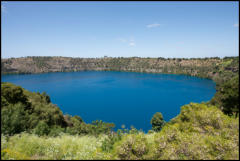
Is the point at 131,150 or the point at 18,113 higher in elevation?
the point at 131,150

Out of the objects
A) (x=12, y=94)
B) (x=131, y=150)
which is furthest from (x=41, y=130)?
(x=12, y=94)

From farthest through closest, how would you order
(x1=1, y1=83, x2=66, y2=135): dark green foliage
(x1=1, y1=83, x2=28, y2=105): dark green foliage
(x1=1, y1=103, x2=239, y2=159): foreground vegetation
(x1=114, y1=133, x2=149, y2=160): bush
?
(x1=1, y1=83, x2=28, y2=105): dark green foliage, (x1=1, y1=83, x2=66, y2=135): dark green foliage, (x1=114, y1=133, x2=149, y2=160): bush, (x1=1, y1=103, x2=239, y2=159): foreground vegetation

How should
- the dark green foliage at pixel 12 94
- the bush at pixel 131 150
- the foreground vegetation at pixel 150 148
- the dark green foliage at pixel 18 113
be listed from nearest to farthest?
the foreground vegetation at pixel 150 148
the bush at pixel 131 150
the dark green foliage at pixel 18 113
the dark green foliage at pixel 12 94

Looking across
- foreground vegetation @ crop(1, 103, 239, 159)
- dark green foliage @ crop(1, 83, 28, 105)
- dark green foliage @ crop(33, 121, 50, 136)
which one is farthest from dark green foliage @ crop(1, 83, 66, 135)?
foreground vegetation @ crop(1, 103, 239, 159)

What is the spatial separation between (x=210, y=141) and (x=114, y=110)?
2382 inches

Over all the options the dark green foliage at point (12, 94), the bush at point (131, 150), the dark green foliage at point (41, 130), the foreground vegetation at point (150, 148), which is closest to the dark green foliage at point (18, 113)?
the dark green foliage at point (12, 94)

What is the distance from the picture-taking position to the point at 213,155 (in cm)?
655

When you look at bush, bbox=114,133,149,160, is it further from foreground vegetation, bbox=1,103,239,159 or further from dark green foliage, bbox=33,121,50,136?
dark green foliage, bbox=33,121,50,136

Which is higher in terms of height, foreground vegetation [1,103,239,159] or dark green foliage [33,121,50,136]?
foreground vegetation [1,103,239,159]

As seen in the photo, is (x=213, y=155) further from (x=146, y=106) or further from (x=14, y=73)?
(x=14, y=73)

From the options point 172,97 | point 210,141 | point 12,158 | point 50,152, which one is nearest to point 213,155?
point 210,141

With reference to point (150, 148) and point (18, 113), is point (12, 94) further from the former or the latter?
point (150, 148)

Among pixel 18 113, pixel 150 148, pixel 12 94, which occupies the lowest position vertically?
pixel 18 113

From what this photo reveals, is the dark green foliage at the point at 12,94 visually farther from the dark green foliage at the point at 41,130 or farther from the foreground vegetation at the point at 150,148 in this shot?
the foreground vegetation at the point at 150,148
